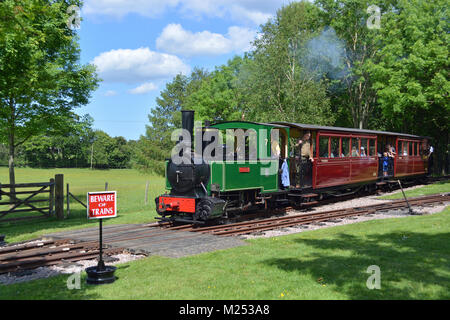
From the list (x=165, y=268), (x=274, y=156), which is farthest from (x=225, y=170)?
(x=165, y=268)

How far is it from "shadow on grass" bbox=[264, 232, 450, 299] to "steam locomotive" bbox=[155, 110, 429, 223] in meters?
3.43

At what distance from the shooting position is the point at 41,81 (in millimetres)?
17797

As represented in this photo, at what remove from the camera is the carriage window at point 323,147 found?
16609 millimetres

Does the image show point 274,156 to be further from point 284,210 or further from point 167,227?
point 167,227

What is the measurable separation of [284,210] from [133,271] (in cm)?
956

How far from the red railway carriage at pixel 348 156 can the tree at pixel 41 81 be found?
1069 centimetres

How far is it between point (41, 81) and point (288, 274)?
15085mm

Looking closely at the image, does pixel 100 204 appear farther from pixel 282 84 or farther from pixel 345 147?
pixel 282 84

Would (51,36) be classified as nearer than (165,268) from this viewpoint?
No

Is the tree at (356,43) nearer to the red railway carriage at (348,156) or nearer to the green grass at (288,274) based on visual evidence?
the red railway carriage at (348,156)

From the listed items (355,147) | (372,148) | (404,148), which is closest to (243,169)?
(355,147)

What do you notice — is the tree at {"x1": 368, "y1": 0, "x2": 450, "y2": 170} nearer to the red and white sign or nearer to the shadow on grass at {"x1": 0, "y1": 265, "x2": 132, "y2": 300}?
the red and white sign

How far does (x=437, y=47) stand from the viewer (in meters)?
25.5

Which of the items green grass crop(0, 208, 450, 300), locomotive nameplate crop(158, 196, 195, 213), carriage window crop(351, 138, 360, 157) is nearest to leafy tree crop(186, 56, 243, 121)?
carriage window crop(351, 138, 360, 157)
